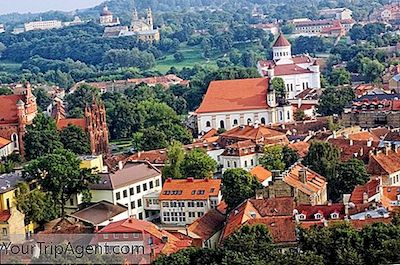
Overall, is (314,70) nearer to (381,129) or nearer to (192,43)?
(381,129)

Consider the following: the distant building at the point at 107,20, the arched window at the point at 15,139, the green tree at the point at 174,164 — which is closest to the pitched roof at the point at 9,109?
the arched window at the point at 15,139

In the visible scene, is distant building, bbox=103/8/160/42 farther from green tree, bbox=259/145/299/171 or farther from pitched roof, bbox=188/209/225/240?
pitched roof, bbox=188/209/225/240

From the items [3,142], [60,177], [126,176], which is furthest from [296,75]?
[60,177]

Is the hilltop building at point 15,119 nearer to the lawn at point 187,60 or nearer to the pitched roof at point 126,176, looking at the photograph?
the pitched roof at point 126,176

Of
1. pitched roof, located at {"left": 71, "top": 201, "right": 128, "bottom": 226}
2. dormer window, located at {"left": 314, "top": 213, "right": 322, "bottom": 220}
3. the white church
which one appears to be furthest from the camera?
the white church

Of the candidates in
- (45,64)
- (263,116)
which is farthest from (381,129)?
(45,64)

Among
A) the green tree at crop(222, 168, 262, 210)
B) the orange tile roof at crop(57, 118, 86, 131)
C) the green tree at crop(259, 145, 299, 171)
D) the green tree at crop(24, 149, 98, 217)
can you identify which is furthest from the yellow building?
the orange tile roof at crop(57, 118, 86, 131)
